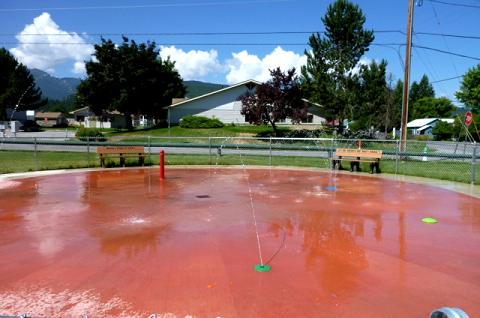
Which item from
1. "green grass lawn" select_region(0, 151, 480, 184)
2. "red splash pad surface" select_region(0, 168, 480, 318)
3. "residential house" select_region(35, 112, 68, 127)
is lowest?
"red splash pad surface" select_region(0, 168, 480, 318)

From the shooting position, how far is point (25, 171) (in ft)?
54.2

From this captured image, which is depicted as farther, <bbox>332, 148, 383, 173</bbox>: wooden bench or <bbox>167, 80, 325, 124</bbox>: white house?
<bbox>167, 80, 325, 124</bbox>: white house

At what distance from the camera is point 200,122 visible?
45.2 m

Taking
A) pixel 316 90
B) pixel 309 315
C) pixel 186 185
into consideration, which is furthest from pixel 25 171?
pixel 316 90

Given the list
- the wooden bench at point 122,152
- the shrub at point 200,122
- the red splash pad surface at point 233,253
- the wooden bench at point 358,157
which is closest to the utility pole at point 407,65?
the wooden bench at point 358,157

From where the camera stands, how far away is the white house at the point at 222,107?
48.2 m

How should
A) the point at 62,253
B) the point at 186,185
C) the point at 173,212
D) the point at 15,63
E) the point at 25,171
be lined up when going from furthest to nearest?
the point at 15,63, the point at 25,171, the point at 186,185, the point at 173,212, the point at 62,253

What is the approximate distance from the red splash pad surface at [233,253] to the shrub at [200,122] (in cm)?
3302

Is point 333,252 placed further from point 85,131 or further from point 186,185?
point 85,131

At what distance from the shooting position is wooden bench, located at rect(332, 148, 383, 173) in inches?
669

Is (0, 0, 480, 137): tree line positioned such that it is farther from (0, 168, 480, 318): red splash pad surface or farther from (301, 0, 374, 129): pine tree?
(0, 168, 480, 318): red splash pad surface

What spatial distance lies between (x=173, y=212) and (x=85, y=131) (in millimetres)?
31223

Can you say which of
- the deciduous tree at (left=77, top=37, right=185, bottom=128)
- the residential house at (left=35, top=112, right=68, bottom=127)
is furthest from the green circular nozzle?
the residential house at (left=35, top=112, right=68, bottom=127)

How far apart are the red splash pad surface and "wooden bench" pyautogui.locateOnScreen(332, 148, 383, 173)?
4.88 m
